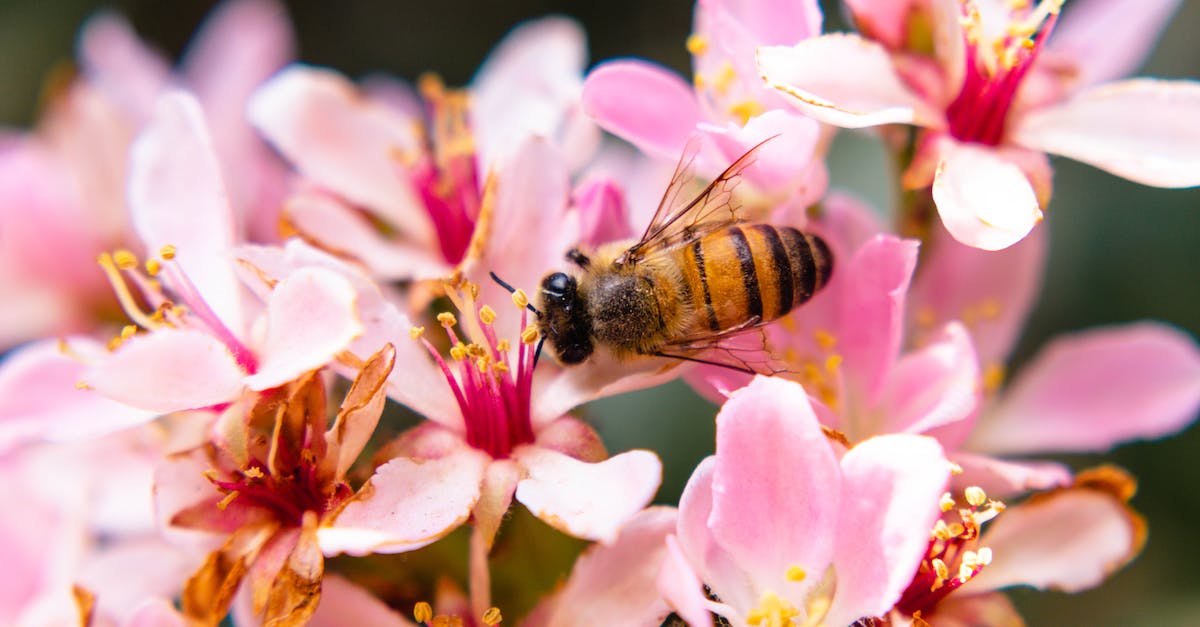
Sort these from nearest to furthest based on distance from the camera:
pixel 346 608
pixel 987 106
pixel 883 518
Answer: pixel 883 518 < pixel 346 608 < pixel 987 106

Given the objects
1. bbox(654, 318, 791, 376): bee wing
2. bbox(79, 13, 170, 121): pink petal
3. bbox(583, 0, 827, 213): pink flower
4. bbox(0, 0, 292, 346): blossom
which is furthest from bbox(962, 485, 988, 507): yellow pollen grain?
bbox(79, 13, 170, 121): pink petal

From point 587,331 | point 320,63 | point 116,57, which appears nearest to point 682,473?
point 587,331

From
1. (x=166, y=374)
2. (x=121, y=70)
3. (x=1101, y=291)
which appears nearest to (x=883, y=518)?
(x=166, y=374)

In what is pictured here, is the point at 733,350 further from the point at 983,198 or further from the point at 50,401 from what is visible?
the point at 50,401

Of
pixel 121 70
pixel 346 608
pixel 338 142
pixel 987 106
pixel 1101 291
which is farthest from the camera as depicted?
pixel 121 70

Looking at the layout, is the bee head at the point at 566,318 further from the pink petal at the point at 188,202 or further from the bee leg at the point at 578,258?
the pink petal at the point at 188,202

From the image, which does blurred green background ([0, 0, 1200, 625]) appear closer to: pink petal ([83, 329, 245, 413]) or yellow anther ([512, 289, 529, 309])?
yellow anther ([512, 289, 529, 309])

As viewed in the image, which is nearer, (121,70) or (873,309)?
(873,309)

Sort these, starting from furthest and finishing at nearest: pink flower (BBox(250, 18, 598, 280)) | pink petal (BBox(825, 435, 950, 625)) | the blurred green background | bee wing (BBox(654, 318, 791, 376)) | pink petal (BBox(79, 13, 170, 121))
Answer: pink petal (BBox(79, 13, 170, 121)), the blurred green background, pink flower (BBox(250, 18, 598, 280)), bee wing (BBox(654, 318, 791, 376)), pink petal (BBox(825, 435, 950, 625))
